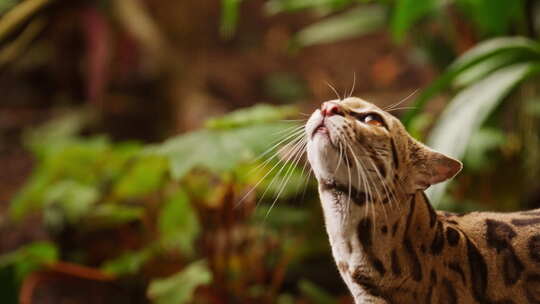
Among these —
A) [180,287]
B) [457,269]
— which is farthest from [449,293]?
[180,287]

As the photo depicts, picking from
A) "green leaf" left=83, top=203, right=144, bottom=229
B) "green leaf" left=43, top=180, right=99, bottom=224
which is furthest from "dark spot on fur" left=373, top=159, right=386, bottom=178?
"green leaf" left=43, top=180, right=99, bottom=224

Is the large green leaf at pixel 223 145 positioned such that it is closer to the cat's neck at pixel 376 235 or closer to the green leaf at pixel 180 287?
the green leaf at pixel 180 287

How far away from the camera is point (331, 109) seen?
1.04 m

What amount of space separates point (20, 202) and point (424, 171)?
1.78 m

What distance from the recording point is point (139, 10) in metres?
3.97

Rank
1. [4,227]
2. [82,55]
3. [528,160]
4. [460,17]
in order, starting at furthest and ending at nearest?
[82,55] < [460,17] < [4,227] < [528,160]

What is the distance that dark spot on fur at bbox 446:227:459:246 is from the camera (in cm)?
114

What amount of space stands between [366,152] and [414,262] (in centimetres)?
→ 23

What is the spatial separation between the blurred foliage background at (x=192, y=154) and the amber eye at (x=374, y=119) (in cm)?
20

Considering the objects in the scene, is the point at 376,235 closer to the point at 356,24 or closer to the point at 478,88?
the point at 478,88

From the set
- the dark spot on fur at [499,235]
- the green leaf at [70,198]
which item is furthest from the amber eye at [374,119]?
the green leaf at [70,198]

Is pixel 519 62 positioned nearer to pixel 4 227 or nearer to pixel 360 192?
pixel 360 192

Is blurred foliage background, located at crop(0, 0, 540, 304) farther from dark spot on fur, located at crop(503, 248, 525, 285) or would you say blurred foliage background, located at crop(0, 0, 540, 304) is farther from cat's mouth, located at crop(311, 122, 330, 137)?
dark spot on fur, located at crop(503, 248, 525, 285)

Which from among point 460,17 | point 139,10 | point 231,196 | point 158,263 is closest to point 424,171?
point 231,196
